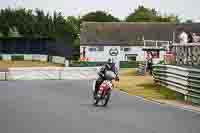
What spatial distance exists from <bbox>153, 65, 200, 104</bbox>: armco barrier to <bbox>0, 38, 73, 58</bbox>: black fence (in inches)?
2353

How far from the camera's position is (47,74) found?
143ft

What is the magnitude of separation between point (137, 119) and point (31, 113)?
3.10 m

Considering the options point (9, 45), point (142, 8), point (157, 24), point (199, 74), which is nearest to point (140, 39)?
Result: point (157, 24)

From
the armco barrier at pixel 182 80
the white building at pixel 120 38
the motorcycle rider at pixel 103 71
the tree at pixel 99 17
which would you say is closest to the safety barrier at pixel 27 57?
the white building at pixel 120 38

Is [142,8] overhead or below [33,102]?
overhead

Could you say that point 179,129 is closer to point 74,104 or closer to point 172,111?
point 172,111

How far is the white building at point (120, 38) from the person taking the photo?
92.2 metres

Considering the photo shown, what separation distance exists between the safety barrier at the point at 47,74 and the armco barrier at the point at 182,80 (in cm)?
1510

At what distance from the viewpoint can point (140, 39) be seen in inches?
3661

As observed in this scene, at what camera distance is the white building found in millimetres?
92250

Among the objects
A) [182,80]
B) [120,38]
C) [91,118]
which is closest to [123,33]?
[120,38]

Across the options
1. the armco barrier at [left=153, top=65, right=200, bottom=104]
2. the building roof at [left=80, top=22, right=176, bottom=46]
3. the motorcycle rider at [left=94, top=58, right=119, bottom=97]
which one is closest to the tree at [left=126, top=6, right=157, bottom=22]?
the building roof at [left=80, top=22, right=176, bottom=46]

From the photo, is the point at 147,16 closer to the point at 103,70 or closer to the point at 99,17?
the point at 99,17

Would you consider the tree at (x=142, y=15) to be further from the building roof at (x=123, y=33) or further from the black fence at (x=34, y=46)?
the black fence at (x=34, y=46)
